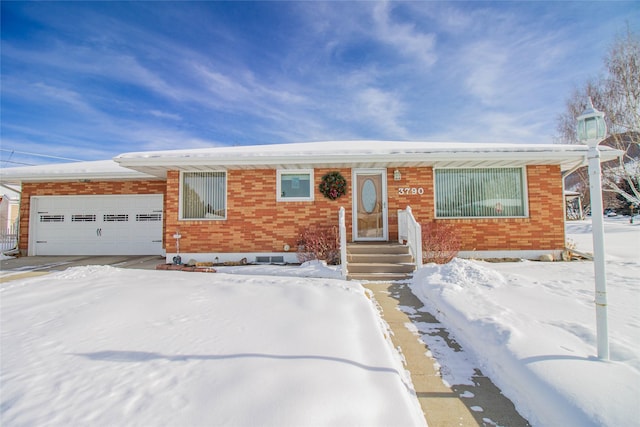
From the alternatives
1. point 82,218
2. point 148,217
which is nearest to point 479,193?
point 148,217

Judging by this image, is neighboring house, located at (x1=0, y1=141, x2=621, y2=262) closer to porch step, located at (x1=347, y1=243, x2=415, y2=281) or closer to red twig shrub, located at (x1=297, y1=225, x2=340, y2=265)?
red twig shrub, located at (x1=297, y1=225, x2=340, y2=265)

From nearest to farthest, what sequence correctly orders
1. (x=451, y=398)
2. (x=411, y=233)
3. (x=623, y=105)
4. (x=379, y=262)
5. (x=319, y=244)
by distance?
(x=451, y=398)
(x=379, y=262)
(x=411, y=233)
(x=319, y=244)
(x=623, y=105)

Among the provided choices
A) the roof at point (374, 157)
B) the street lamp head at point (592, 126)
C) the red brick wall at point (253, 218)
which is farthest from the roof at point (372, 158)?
→ the street lamp head at point (592, 126)

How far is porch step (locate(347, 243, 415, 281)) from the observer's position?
251 inches

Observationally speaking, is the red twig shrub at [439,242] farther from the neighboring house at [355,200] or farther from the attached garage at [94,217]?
the attached garage at [94,217]

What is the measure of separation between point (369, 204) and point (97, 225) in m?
9.76

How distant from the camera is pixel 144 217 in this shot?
1047 centimetres

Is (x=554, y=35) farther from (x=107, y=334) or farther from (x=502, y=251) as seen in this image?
(x=107, y=334)

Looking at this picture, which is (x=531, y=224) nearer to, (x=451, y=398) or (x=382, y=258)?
(x=382, y=258)

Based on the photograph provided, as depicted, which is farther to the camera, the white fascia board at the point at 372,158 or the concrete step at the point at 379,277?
the white fascia board at the point at 372,158

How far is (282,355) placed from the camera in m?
2.57

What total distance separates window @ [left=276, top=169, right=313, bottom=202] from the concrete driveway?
4064mm

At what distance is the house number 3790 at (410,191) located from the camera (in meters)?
8.26

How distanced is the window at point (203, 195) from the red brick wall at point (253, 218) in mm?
204
